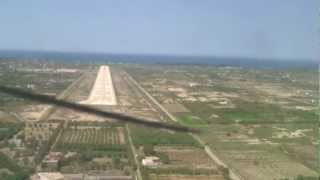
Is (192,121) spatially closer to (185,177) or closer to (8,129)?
(8,129)

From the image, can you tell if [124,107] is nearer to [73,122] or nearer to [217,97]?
[73,122]

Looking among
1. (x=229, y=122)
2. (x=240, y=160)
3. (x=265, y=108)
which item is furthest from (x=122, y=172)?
(x=265, y=108)

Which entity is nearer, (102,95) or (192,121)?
(192,121)

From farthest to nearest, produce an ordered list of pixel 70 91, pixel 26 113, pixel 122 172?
pixel 70 91
pixel 26 113
pixel 122 172

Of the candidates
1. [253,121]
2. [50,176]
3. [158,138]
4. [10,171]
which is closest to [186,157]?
[158,138]

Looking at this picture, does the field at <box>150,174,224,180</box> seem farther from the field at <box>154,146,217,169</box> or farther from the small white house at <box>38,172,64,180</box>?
the small white house at <box>38,172,64,180</box>

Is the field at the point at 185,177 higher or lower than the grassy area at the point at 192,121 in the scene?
higher

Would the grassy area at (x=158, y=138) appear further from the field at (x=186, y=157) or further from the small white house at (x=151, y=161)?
the small white house at (x=151, y=161)

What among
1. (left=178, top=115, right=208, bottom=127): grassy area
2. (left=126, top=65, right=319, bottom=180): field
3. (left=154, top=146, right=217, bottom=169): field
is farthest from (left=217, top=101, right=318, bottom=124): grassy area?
(left=154, top=146, right=217, bottom=169): field

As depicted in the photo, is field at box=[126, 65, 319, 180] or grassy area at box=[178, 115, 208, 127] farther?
grassy area at box=[178, 115, 208, 127]

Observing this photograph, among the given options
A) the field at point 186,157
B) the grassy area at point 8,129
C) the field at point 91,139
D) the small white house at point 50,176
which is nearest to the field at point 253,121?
the field at point 186,157

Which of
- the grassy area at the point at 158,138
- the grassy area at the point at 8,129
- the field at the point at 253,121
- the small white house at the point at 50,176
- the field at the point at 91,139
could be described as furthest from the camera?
the grassy area at the point at 8,129
